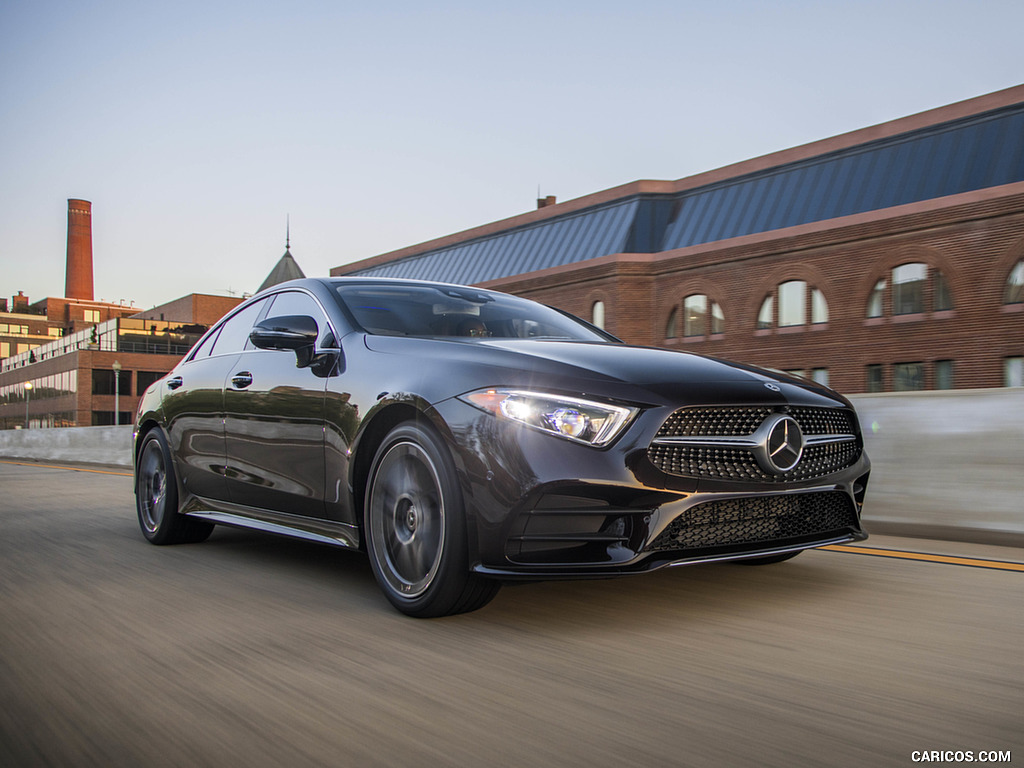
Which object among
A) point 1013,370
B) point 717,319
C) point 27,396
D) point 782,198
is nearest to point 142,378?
point 27,396

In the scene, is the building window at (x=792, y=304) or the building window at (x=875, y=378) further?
the building window at (x=792, y=304)

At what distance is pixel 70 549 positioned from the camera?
6465 mm

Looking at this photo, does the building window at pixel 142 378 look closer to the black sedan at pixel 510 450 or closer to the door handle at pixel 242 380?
the door handle at pixel 242 380

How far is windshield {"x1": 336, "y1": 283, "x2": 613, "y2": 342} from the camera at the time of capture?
5078 mm

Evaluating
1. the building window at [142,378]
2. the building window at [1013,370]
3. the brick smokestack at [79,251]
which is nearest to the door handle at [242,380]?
the building window at [1013,370]

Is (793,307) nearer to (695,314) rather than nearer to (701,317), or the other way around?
(701,317)

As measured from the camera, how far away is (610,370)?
13.2ft

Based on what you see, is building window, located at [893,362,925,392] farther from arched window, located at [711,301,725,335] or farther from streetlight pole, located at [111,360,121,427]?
streetlight pole, located at [111,360,121,427]

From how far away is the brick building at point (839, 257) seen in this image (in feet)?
108

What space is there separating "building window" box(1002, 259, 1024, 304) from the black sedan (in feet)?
102

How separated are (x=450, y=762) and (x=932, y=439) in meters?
5.24

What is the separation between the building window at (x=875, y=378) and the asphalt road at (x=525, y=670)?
3230 centimetres

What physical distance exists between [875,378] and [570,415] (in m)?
34.6

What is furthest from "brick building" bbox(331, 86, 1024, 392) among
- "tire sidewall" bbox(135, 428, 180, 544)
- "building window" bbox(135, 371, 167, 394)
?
"building window" bbox(135, 371, 167, 394)
